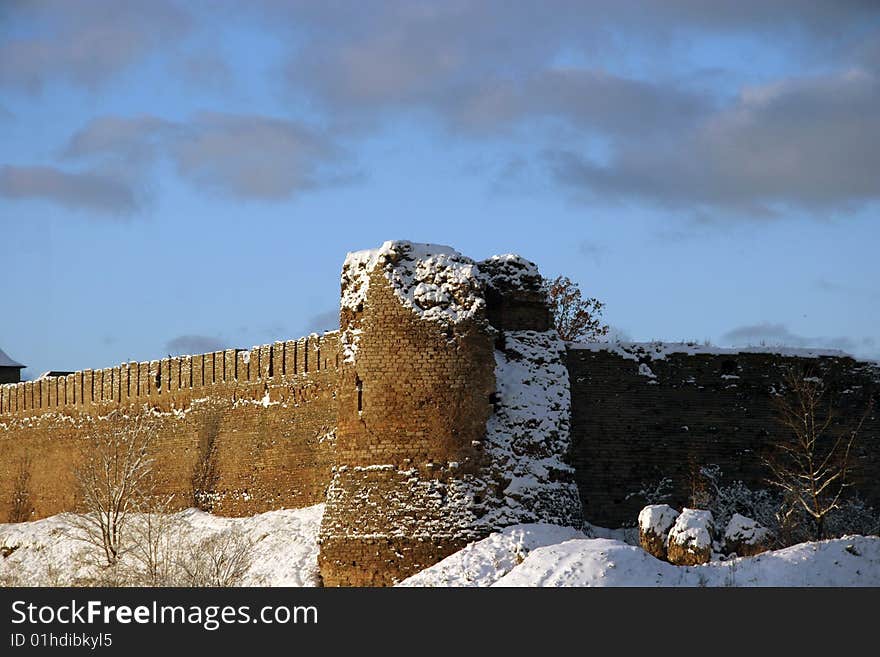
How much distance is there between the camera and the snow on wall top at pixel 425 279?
83.5 ft

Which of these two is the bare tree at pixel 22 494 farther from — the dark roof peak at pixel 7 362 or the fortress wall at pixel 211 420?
the dark roof peak at pixel 7 362

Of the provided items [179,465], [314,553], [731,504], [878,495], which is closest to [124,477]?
[179,465]

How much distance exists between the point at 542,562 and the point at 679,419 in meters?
8.65

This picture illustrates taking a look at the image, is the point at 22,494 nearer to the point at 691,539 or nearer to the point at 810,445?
the point at 810,445

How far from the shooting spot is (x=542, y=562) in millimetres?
20984

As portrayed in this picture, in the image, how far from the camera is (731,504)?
2864 cm

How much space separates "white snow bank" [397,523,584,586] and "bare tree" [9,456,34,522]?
1800cm

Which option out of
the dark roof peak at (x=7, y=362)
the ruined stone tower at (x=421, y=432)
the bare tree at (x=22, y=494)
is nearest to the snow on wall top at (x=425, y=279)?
the ruined stone tower at (x=421, y=432)

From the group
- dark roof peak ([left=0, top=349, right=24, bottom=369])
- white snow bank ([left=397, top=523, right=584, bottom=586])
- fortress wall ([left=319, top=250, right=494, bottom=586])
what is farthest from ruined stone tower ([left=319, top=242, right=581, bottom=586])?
dark roof peak ([left=0, top=349, right=24, bottom=369])

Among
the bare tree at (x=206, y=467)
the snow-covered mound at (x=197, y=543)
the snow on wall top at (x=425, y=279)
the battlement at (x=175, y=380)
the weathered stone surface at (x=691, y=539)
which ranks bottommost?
the snow-covered mound at (x=197, y=543)

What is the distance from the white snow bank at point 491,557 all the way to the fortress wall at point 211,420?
18.1 ft

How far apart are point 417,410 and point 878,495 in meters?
9.33

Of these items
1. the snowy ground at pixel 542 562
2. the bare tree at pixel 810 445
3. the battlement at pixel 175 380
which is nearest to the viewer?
the snowy ground at pixel 542 562
